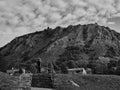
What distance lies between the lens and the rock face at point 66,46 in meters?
123

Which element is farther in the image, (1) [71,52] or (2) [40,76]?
(1) [71,52]

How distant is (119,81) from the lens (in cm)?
2195

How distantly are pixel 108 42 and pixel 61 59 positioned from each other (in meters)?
39.9

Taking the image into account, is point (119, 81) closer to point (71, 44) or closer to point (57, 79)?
point (57, 79)

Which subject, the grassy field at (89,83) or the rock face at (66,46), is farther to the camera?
the rock face at (66,46)

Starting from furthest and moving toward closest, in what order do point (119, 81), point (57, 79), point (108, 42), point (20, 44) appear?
point (20, 44) < point (108, 42) < point (119, 81) < point (57, 79)

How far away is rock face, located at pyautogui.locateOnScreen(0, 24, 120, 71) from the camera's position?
403ft

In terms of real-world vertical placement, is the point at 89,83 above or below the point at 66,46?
below

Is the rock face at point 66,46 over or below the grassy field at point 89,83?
over

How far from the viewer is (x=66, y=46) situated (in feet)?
463

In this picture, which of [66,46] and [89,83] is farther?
[66,46]

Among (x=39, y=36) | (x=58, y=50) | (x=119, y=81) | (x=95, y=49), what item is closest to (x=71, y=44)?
(x=58, y=50)

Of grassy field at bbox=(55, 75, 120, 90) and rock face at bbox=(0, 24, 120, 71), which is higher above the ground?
rock face at bbox=(0, 24, 120, 71)

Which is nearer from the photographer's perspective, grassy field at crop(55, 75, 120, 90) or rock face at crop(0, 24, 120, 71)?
grassy field at crop(55, 75, 120, 90)
